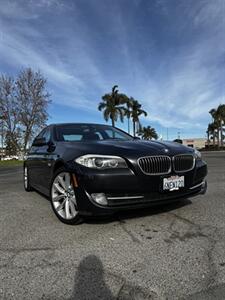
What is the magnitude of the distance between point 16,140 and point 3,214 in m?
34.8

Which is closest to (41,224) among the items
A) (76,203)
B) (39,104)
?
(76,203)

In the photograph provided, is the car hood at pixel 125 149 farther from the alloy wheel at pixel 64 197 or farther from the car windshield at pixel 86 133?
the car windshield at pixel 86 133

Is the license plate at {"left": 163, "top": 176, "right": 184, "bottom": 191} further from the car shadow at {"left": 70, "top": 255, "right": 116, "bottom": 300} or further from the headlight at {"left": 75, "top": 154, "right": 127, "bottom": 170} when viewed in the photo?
the car shadow at {"left": 70, "top": 255, "right": 116, "bottom": 300}

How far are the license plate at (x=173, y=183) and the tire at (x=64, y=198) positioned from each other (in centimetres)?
111

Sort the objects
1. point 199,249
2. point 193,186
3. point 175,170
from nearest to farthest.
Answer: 1. point 199,249
2. point 175,170
3. point 193,186

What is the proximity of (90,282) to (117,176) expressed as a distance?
1.26 m

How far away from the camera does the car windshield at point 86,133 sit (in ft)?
15.4

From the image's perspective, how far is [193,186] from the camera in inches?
151

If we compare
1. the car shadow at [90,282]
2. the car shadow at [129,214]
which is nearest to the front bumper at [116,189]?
the car shadow at [129,214]

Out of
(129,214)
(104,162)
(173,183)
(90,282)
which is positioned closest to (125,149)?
(104,162)

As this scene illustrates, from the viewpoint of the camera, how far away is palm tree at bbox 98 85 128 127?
4812 centimetres

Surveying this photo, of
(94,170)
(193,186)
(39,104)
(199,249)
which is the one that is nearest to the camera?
(199,249)

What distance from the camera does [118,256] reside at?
2691mm

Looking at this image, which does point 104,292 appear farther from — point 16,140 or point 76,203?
point 16,140
